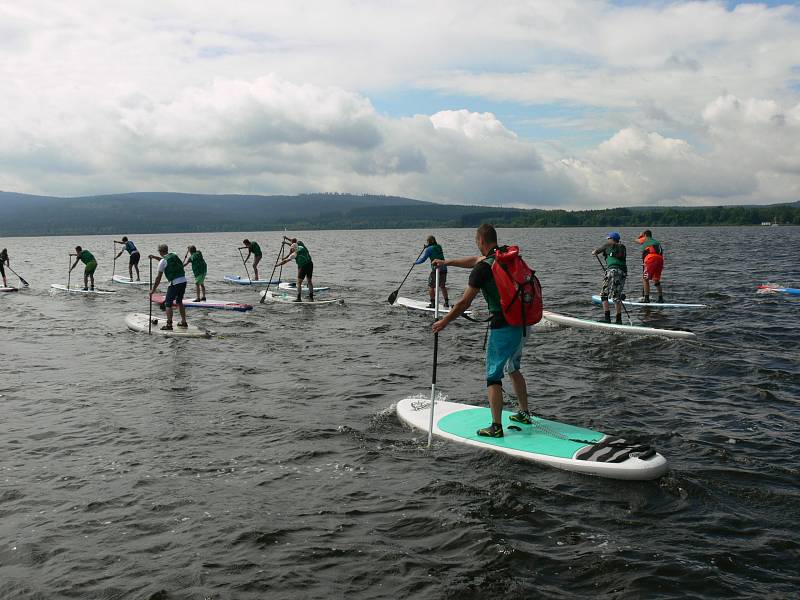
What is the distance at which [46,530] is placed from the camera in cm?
623

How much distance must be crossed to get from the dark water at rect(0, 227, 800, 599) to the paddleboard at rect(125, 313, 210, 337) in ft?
6.93

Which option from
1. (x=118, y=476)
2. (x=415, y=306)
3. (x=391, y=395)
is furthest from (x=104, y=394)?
(x=415, y=306)

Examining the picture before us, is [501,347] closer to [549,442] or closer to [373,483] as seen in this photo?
[549,442]

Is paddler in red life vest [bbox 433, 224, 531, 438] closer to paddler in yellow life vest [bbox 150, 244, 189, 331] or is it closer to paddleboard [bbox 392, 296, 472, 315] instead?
paddler in yellow life vest [bbox 150, 244, 189, 331]

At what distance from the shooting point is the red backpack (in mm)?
7504

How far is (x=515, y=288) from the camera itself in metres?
7.57

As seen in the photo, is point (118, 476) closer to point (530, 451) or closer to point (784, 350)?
point (530, 451)

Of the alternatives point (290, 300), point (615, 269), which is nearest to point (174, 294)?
point (290, 300)

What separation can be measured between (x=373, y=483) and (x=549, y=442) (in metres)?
2.34

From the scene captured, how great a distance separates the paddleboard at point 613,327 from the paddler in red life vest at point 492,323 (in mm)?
8768

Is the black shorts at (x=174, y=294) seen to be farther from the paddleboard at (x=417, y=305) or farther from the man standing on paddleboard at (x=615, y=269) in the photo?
the man standing on paddleboard at (x=615, y=269)

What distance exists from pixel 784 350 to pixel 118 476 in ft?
43.9

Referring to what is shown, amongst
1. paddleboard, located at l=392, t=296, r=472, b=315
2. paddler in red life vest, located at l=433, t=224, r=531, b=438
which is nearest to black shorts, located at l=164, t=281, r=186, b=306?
paddleboard, located at l=392, t=296, r=472, b=315

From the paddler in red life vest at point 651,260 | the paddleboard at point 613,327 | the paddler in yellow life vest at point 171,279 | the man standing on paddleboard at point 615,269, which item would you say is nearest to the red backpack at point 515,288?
the paddleboard at point 613,327
